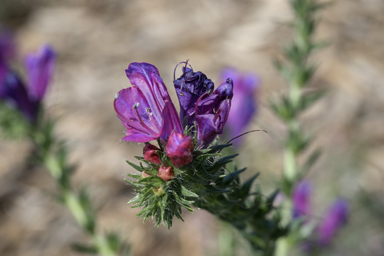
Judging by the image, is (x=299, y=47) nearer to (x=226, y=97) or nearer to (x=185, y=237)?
(x=226, y=97)

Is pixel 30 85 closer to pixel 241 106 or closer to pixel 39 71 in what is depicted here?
pixel 39 71

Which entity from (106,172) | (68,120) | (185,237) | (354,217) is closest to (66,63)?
(68,120)

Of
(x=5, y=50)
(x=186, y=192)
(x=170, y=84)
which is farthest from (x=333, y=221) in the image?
(x=170, y=84)

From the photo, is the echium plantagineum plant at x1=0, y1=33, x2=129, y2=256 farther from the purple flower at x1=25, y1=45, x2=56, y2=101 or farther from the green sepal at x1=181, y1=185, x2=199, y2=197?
the green sepal at x1=181, y1=185, x2=199, y2=197

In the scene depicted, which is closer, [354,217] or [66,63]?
[354,217]

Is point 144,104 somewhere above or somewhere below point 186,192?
above

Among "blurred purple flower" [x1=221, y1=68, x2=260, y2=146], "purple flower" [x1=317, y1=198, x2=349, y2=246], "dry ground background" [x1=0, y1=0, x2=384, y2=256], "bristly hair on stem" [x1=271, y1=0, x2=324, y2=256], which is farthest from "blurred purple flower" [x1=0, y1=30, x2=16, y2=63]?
"purple flower" [x1=317, y1=198, x2=349, y2=246]
